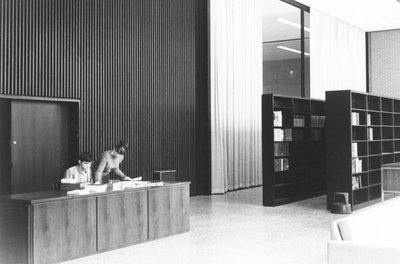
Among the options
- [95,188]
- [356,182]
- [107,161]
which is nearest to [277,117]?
[356,182]

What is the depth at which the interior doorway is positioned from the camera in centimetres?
877

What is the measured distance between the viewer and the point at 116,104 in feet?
35.0

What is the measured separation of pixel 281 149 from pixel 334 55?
7926 mm

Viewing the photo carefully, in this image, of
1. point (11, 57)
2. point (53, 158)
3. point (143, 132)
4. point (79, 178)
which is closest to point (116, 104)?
point (143, 132)

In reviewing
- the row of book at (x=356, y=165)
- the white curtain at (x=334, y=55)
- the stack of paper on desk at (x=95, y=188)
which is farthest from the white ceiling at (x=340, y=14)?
the stack of paper on desk at (x=95, y=188)

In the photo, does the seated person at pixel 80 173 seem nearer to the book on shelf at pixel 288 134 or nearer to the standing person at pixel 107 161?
the standing person at pixel 107 161

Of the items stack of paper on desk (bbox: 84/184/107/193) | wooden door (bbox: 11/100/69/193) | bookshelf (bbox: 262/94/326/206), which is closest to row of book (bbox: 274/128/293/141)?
bookshelf (bbox: 262/94/326/206)

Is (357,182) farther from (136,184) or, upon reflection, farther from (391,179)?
(136,184)

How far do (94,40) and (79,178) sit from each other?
3582 mm

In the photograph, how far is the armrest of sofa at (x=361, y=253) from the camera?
12.7ft

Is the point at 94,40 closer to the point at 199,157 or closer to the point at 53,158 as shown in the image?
the point at 53,158

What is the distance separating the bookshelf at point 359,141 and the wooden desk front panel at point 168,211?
3615 mm

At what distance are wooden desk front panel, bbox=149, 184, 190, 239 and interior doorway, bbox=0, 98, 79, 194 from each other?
2070mm

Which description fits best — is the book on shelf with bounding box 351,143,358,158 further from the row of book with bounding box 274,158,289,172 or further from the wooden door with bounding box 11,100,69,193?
the wooden door with bounding box 11,100,69,193
